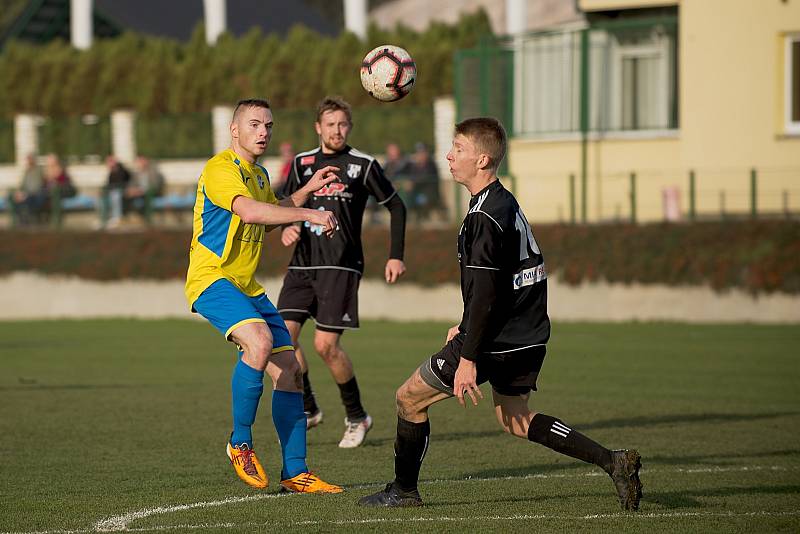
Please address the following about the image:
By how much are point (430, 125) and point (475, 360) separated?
2167cm

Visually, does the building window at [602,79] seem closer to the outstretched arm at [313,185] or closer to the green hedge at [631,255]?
the green hedge at [631,255]

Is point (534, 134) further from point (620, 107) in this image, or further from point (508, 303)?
point (508, 303)

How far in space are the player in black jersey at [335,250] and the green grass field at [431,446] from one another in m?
0.73

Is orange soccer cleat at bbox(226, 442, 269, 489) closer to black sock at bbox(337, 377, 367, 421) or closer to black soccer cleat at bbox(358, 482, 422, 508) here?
black soccer cleat at bbox(358, 482, 422, 508)

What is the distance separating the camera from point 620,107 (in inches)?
958

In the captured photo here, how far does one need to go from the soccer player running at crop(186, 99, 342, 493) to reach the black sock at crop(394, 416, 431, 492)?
24.8 inches

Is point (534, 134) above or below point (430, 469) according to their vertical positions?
above

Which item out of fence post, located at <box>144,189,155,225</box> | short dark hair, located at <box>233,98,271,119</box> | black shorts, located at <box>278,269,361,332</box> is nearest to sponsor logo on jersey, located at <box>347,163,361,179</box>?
A: black shorts, located at <box>278,269,361,332</box>

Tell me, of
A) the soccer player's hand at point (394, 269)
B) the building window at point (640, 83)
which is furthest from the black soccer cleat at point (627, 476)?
the building window at point (640, 83)

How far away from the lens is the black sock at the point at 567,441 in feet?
Result: 22.4

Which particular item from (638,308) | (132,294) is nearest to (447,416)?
(638,308)

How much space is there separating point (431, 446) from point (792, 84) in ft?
52.0

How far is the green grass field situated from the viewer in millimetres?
6859

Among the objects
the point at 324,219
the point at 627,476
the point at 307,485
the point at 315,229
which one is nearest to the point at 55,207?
the point at 315,229
